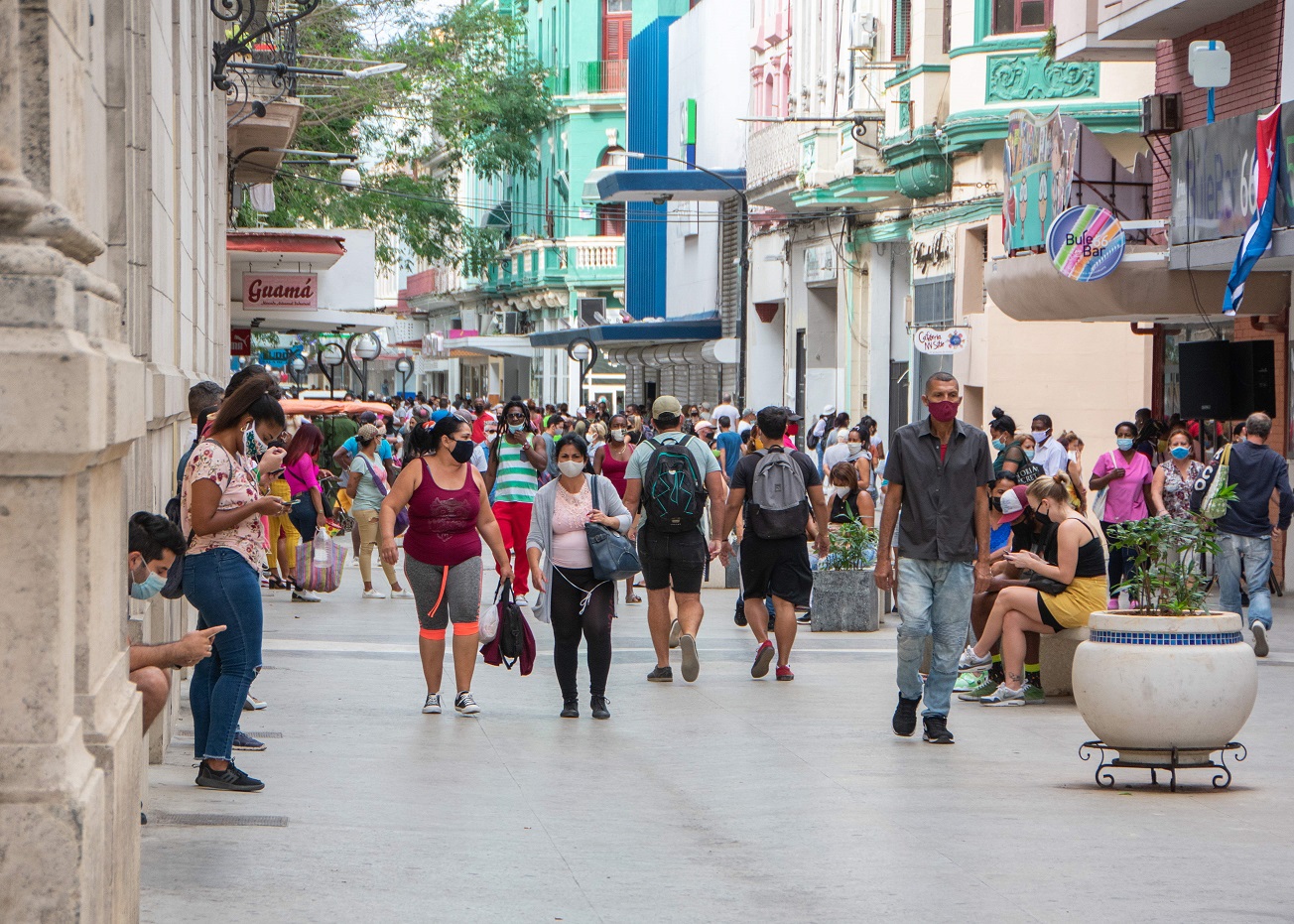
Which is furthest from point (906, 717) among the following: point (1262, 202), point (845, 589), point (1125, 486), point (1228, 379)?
point (1228, 379)

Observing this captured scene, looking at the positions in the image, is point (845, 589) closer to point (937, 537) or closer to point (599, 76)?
point (937, 537)

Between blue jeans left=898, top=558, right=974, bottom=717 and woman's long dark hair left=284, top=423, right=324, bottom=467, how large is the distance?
8156mm

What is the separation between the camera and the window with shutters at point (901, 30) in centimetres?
3134

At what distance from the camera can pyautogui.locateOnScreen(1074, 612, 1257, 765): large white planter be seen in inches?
328

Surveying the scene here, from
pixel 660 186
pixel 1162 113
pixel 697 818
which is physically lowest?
pixel 697 818

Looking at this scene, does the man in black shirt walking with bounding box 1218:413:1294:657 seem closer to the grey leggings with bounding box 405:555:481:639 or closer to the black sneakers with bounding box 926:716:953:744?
the black sneakers with bounding box 926:716:953:744

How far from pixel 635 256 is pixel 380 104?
70.4 ft

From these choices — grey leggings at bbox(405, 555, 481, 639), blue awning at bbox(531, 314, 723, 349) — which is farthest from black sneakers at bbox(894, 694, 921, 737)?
blue awning at bbox(531, 314, 723, 349)

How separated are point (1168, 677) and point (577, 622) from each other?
12.0 feet

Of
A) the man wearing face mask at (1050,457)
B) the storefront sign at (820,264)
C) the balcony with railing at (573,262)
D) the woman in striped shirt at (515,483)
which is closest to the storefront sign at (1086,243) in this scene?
the man wearing face mask at (1050,457)

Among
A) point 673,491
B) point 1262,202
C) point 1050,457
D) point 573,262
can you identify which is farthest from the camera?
point 573,262

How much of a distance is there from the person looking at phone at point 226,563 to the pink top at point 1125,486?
33.5 ft

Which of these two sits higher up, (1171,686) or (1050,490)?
(1050,490)

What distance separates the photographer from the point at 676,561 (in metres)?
12.1
